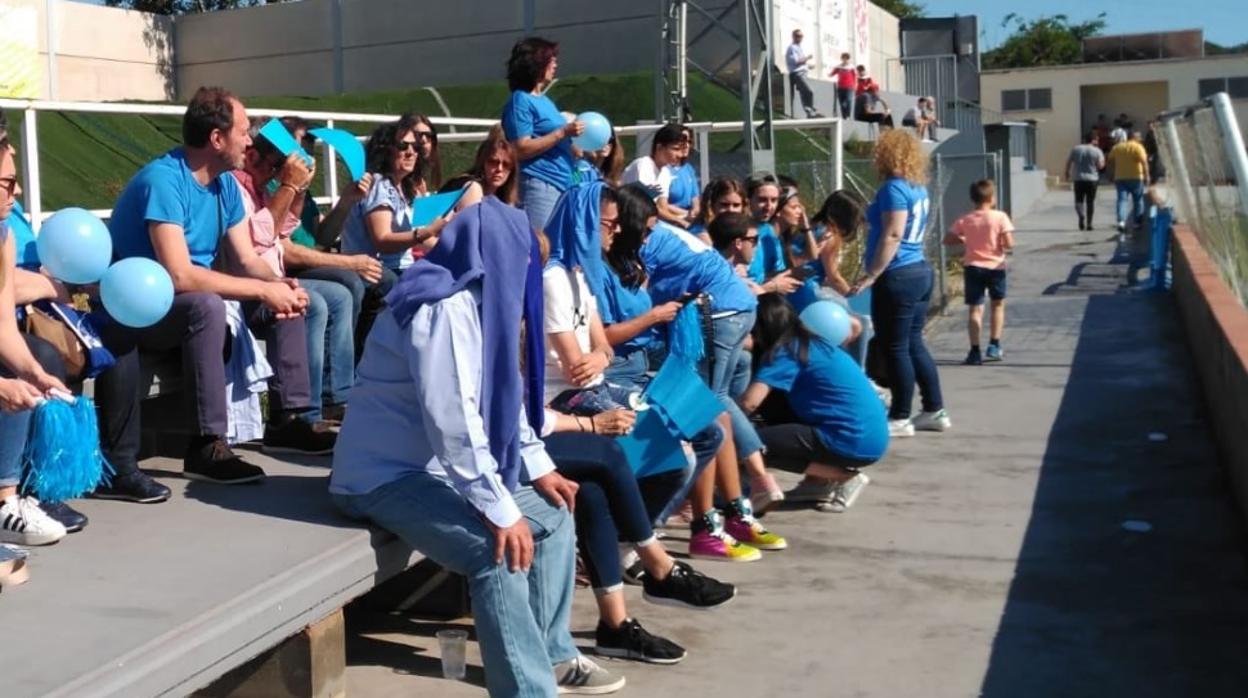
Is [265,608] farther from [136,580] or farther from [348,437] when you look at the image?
[348,437]

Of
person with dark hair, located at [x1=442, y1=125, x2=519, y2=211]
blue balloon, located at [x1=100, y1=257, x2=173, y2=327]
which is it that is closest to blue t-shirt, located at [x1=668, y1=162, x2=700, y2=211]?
person with dark hair, located at [x1=442, y1=125, x2=519, y2=211]

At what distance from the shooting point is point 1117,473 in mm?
7719

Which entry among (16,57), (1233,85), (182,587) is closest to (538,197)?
(182,587)

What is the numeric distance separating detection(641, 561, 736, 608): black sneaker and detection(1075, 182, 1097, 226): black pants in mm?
20260

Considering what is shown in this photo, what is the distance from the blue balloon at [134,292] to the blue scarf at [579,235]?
151 centimetres

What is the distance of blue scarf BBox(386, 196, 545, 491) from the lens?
4051 mm

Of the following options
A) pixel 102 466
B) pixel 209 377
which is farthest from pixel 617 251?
pixel 102 466

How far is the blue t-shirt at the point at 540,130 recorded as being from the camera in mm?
7637

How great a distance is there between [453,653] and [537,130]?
3.68 m

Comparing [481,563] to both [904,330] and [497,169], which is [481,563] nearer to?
[497,169]

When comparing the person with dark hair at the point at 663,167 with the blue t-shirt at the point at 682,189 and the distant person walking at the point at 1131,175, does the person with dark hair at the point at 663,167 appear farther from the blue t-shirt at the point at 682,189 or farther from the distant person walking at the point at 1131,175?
the distant person walking at the point at 1131,175

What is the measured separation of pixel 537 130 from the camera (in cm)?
772

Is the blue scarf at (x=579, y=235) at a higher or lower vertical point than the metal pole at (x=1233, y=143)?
lower

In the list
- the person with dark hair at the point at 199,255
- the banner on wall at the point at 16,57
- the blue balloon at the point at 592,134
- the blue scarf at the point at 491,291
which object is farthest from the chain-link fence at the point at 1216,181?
the banner on wall at the point at 16,57
